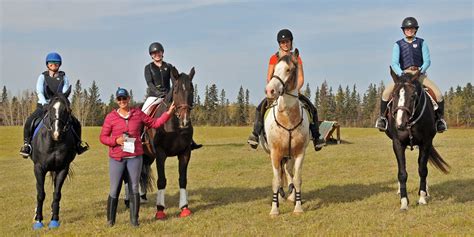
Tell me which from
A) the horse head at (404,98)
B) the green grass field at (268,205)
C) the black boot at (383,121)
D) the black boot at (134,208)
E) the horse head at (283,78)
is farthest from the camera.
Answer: the black boot at (383,121)

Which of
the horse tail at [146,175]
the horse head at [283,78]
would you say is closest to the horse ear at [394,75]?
the horse head at [283,78]

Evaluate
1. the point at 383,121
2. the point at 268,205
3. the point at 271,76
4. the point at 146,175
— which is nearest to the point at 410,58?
the point at 383,121

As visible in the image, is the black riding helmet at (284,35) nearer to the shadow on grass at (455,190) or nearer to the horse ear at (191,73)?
the horse ear at (191,73)

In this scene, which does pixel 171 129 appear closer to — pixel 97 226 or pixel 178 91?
pixel 178 91

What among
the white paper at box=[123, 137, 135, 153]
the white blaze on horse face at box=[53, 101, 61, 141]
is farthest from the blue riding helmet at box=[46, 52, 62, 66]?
the white paper at box=[123, 137, 135, 153]

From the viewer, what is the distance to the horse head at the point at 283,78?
8.13 meters

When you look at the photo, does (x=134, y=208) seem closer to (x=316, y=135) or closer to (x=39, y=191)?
(x=39, y=191)

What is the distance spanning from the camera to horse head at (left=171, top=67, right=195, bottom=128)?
28.4 feet

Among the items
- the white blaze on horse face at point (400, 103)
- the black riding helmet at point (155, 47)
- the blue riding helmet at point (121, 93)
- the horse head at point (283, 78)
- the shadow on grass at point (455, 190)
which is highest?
the black riding helmet at point (155, 47)

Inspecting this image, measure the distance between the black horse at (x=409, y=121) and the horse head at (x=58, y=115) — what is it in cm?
589

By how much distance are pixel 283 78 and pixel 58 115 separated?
391 cm

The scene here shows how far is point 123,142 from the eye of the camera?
26.3 feet

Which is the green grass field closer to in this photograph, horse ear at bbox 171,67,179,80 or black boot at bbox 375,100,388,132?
black boot at bbox 375,100,388,132

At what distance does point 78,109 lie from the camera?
11181 cm
